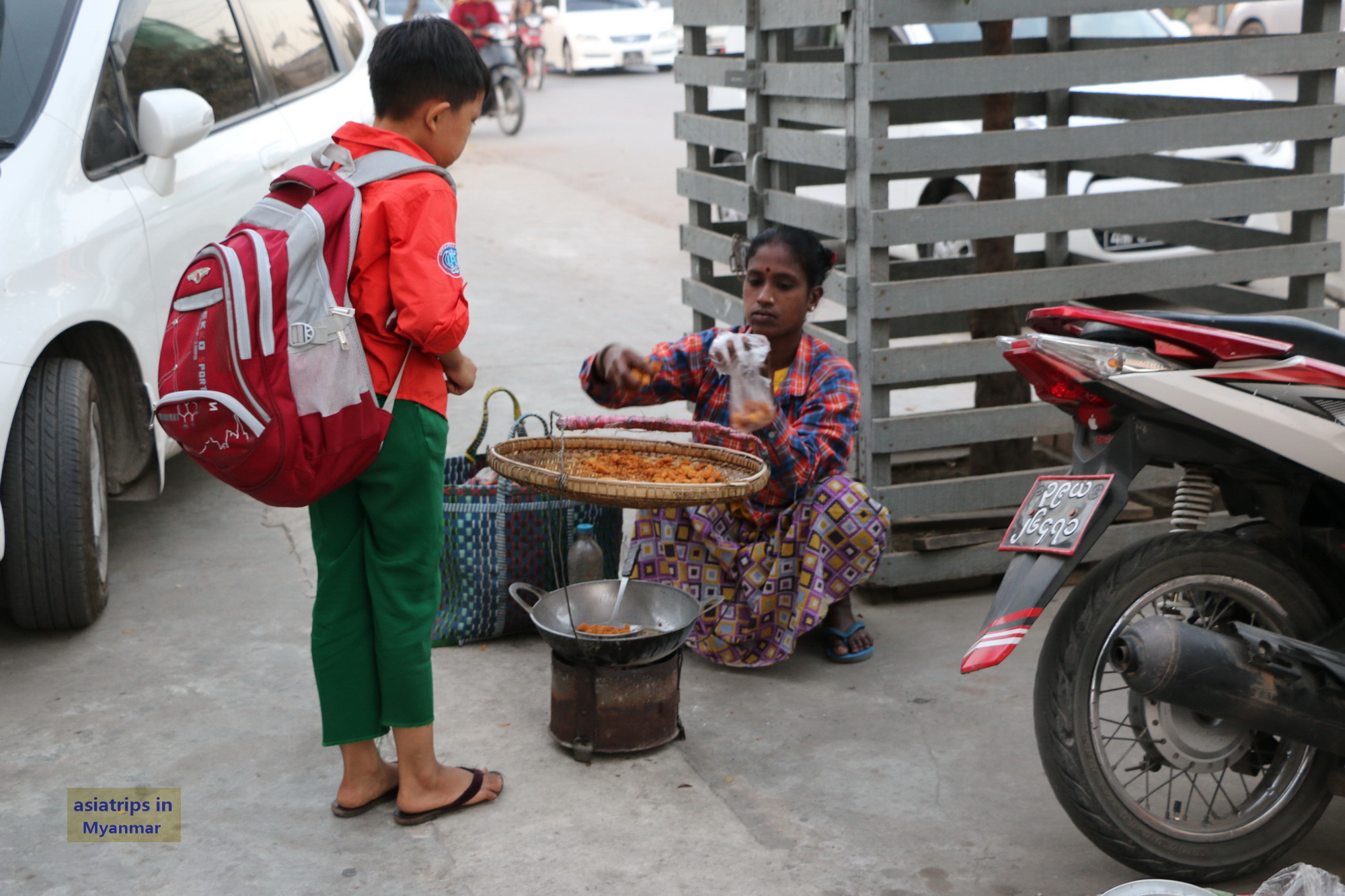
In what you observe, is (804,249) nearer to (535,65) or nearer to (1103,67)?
(1103,67)

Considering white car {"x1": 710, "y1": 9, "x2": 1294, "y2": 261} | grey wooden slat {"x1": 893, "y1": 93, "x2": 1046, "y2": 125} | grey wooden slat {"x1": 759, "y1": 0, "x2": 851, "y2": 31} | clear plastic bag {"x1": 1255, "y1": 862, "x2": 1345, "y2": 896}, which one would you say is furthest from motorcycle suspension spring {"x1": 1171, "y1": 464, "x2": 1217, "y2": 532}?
white car {"x1": 710, "y1": 9, "x2": 1294, "y2": 261}

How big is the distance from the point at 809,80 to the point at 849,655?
1.67 m

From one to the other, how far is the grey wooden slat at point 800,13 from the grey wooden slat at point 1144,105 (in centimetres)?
134

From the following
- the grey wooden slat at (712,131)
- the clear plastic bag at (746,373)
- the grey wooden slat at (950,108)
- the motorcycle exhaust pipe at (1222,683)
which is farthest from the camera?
the grey wooden slat at (950,108)

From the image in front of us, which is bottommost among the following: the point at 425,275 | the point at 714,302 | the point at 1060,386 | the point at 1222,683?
the point at 1222,683

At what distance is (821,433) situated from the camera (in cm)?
349

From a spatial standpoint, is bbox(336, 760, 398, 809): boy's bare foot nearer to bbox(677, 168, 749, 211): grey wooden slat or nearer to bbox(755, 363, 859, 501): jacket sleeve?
bbox(755, 363, 859, 501): jacket sleeve

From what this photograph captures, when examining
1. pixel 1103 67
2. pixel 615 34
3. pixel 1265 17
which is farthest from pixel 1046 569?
pixel 615 34

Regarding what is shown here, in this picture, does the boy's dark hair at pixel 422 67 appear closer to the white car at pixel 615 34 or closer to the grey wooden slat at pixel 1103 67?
the grey wooden slat at pixel 1103 67

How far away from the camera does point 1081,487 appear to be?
2434mm

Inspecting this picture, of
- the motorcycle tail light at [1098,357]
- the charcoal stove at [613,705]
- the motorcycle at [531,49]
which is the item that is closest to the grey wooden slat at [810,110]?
the motorcycle tail light at [1098,357]

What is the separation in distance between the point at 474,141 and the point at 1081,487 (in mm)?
14980

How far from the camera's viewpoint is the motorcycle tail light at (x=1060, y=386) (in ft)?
7.95

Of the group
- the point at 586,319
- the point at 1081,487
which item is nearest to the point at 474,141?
A: the point at 586,319
